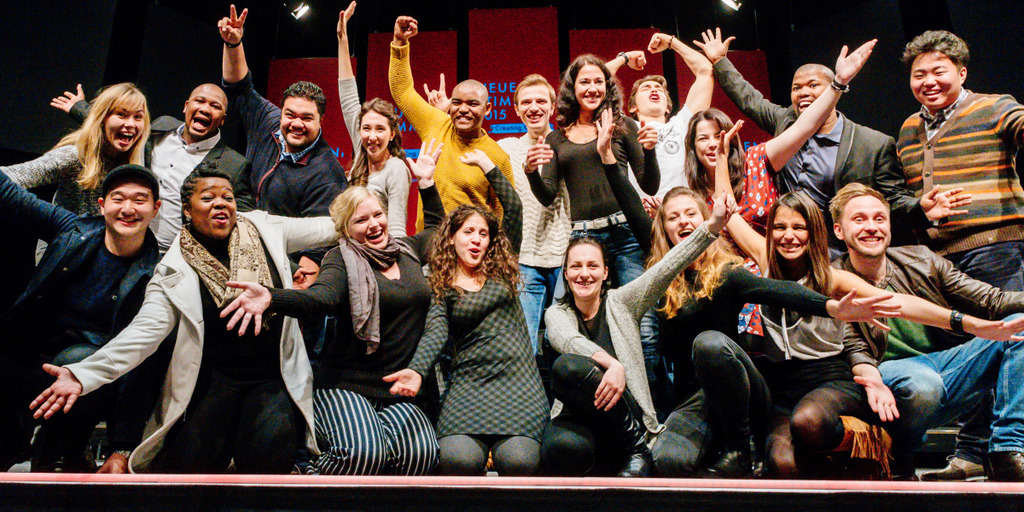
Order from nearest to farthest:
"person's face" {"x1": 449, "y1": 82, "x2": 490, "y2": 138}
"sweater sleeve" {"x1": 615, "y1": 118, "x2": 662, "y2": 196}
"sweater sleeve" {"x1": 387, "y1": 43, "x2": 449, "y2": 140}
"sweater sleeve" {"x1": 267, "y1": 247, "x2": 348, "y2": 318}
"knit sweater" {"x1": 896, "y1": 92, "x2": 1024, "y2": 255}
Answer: "sweater sleeve" {"x1": 267, "y1": 247, "x2": 348, "y2": 318} → "knit sweater" {"x1": 896, "y1": 92, "x2": 1024, "y2": 255} → "sweater sleeve" {"x1": 615, "y1": 118, "x2": 662, "y2": 196} → "person's face" {"x1": 449, "y1": 82, "x2": 490, "y2": 138} → "sweater sleeve" {"x1": 387, "y1": 43, "x2": 449, "y2": 140}

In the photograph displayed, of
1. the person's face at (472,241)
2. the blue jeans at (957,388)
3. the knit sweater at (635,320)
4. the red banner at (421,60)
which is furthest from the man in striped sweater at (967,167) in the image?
the red banner at (421,60)

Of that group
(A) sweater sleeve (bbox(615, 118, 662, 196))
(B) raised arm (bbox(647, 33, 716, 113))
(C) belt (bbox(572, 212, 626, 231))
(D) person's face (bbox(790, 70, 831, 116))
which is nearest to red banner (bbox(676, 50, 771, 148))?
(B) raised arm (bbox(647, 33, 716, 113))

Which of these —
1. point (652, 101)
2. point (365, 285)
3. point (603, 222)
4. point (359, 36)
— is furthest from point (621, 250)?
point (359, 36)

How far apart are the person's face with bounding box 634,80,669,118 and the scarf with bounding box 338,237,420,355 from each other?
71.8 inches

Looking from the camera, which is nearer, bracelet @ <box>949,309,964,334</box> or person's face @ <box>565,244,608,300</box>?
bracelet @ <box>949,309,964,334</box>

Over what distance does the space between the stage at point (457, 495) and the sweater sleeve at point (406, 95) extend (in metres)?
1.97

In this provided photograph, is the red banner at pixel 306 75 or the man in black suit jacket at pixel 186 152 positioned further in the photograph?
the red banner at pixel 306 75

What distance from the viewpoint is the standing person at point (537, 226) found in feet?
9.04

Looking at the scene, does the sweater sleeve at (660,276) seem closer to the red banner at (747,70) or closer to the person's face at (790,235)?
the person's face at (790,235)

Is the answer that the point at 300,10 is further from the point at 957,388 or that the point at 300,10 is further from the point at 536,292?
the point at 957,388

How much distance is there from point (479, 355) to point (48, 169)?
197cm

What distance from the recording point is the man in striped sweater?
253 cm

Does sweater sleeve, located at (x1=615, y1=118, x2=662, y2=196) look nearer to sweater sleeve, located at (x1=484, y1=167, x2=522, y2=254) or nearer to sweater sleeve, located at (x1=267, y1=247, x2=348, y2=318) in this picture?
sweater sleeve, located at (x1=484, y1=167, x2=522, y2=254)

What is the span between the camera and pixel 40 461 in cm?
215
